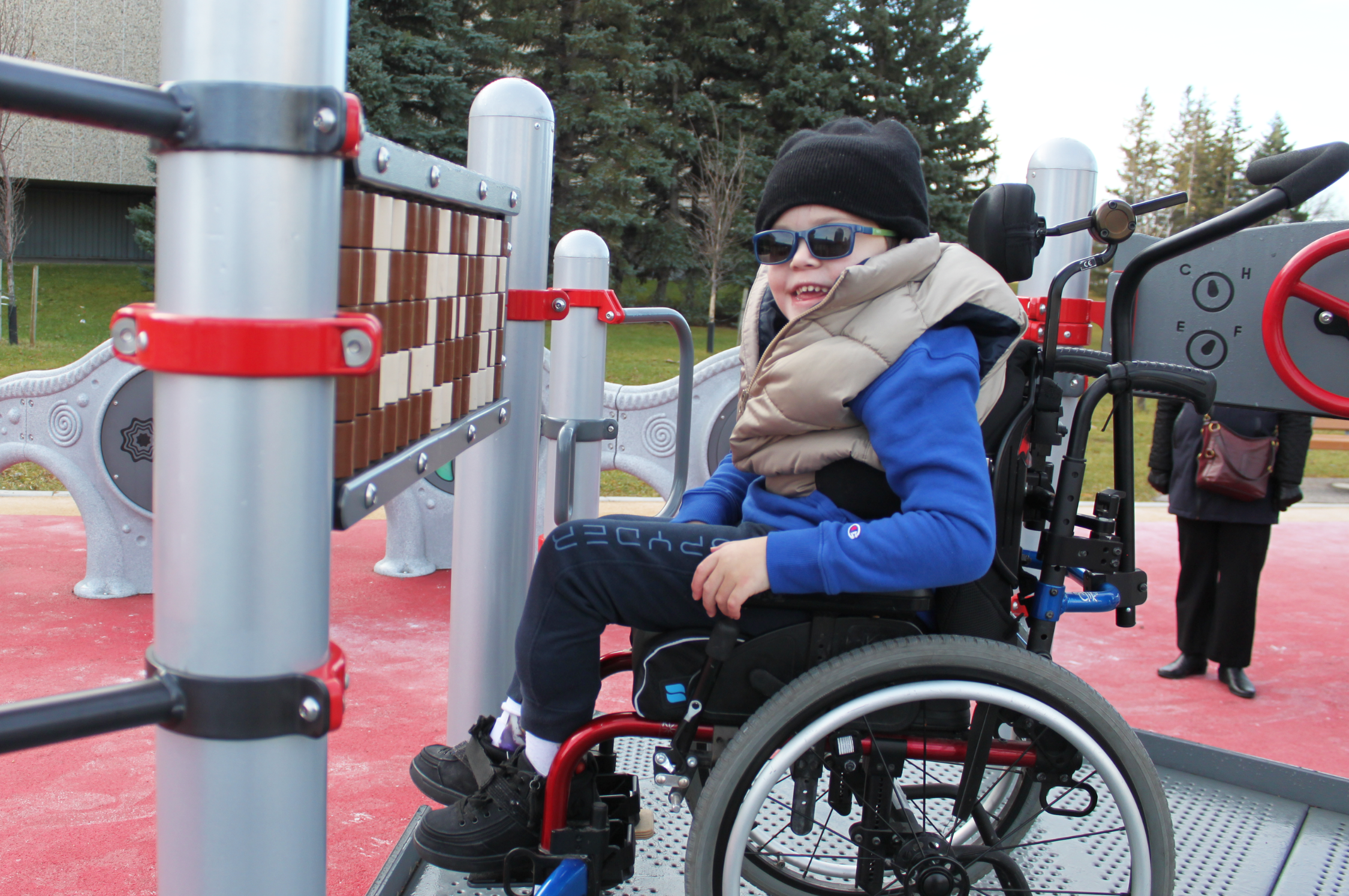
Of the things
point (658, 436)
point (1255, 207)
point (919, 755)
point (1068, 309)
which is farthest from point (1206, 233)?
point (658, 436)

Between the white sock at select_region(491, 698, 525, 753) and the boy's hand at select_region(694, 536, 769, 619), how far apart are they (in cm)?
46

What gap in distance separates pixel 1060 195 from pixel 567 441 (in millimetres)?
2009

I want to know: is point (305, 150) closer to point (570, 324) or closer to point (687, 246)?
point (570, 324)

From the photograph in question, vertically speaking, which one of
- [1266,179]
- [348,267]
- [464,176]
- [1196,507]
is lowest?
[1196,507]

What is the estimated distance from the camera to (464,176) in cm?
157

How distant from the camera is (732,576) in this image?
1.55 metres

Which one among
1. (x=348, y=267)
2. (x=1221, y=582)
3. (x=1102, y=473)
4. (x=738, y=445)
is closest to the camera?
(x=348, y=267)

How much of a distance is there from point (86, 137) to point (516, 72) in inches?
364

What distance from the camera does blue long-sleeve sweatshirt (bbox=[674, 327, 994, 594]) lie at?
152 centimetres

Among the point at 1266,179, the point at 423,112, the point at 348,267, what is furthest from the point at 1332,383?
the point at 423,112

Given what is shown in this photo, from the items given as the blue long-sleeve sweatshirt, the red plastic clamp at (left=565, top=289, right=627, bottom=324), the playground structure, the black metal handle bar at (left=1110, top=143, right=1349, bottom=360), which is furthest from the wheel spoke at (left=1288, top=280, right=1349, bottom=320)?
the red plastic clamp at (left=565, top=289, right=627, bottom=324)

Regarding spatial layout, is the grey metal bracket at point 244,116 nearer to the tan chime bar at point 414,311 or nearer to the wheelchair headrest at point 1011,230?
the tan chime bar at point 414,311

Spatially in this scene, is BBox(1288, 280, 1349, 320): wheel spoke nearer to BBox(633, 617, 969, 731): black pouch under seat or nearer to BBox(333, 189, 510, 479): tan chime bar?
BBox(633, 617, 969, 731): black pouch under seat

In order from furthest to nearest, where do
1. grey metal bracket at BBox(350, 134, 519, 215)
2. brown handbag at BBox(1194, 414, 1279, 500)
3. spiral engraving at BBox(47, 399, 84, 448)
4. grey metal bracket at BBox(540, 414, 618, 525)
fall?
spiral engraving at BBox(47, 399, 84, 448) → brown handbag at BBox(1194, 414, 1279, 500) → grey metal bracket at BBox(540, 414, 618, 525) → grey metal bracket at BBox(350, 134, 519, 215)
